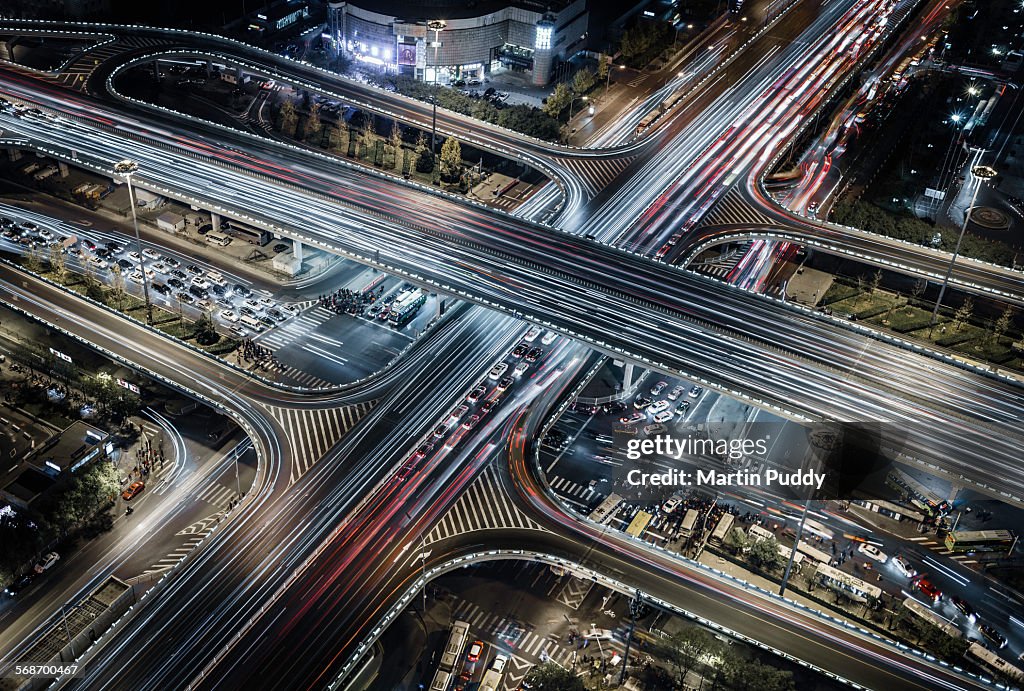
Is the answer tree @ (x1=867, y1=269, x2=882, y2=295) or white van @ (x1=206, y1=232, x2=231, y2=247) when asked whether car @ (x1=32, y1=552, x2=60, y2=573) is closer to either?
white van @ (x1=206, y1=232, x2=231, y2=247)

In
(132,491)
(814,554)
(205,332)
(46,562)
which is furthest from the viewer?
(205,332)

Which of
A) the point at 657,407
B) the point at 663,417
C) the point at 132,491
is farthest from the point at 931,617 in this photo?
the point at 132,491

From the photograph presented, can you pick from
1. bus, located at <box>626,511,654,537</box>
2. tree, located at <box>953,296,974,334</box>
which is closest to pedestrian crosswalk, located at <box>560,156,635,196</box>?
tree, located at <box>953,296,974,334</box>

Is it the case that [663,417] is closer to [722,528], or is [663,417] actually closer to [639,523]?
[639,523]

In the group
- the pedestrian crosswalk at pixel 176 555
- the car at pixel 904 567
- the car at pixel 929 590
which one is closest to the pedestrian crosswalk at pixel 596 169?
the car at pixel 904 567

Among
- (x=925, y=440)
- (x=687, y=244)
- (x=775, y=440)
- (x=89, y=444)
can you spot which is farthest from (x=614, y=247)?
(x=89, y=444)

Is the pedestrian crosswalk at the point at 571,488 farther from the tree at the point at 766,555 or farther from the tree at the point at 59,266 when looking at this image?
the tree at the point at 59,266
